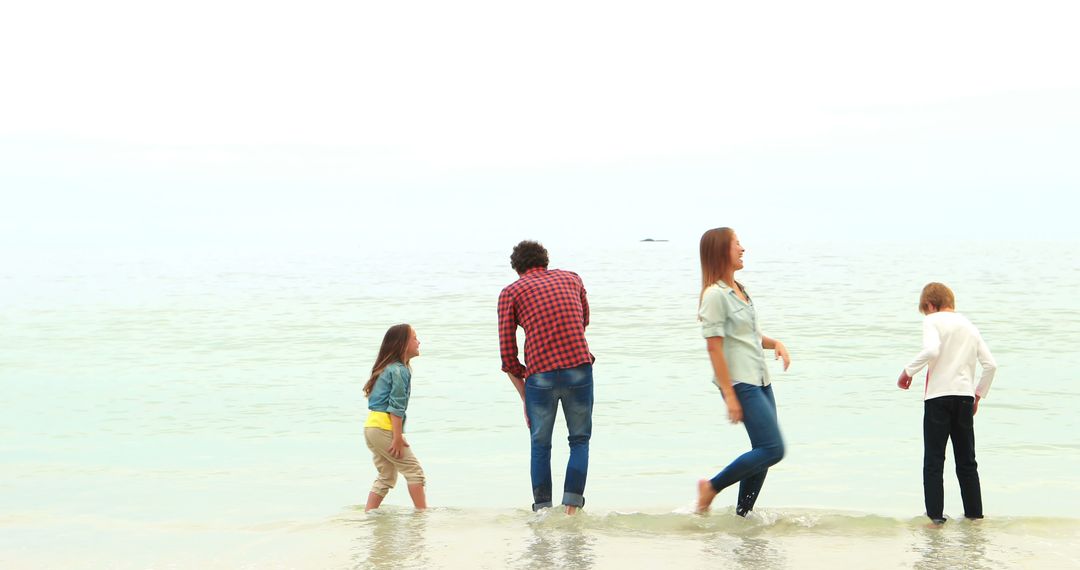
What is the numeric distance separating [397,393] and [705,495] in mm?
2035

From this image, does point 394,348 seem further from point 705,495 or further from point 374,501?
point 705,495

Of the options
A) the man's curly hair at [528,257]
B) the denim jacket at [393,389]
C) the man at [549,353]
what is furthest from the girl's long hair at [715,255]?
the denim jacket at [393,389]

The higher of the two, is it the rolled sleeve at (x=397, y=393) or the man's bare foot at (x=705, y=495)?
the rolled sleeve at (x=397, y=393)

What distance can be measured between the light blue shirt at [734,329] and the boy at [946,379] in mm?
860

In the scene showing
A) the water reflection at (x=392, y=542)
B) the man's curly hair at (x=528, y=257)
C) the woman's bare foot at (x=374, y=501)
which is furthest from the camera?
the woman's bare foot at (x=374, y=501)

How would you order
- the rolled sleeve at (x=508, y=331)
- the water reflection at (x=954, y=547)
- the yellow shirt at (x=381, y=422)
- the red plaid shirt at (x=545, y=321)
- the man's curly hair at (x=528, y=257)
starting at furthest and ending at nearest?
the yellow shirt at (x=381, y=422), the man's curly hair at (x=528, y=257), the rolled sleeve at (x=508, y=331), the red plaid shirt at (x=545, y=321), the water reflection at (x=954, y=547)

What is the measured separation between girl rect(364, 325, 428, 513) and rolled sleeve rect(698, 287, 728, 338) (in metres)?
1.84

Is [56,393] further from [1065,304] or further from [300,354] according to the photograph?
[1065,304]

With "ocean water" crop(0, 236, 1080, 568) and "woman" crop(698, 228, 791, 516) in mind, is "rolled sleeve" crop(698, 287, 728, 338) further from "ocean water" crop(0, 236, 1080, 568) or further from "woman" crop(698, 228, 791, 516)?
"ocean water" crop(0, 236, 1080, 568)

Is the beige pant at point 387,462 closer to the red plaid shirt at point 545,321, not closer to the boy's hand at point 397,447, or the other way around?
the boy's hand at point 397,447

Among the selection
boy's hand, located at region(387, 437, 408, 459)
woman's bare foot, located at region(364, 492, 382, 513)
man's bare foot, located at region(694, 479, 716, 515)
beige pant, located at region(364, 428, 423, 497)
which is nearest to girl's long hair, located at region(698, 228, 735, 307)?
man's bare foot, located at region(694, 479, 716, 515)

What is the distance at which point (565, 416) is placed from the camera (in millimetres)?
6305

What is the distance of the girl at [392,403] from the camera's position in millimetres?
6586

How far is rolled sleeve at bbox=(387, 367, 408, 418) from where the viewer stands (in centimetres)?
659
